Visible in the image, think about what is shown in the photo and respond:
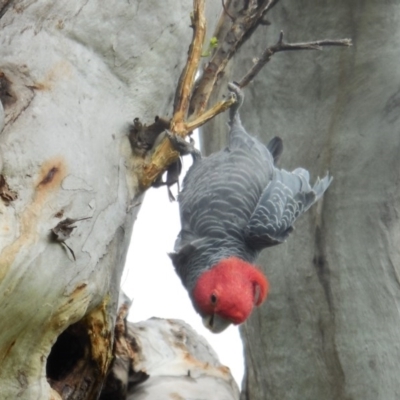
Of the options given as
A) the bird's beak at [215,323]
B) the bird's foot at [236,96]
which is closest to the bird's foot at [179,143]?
the bird's foot at [236,96]

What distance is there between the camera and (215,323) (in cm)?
317

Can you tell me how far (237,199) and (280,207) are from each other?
197mm

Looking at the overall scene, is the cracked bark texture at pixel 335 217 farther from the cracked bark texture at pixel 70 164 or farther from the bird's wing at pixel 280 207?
the cracked bark texture at pixel 70 164

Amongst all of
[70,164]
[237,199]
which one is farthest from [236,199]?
[70,164]

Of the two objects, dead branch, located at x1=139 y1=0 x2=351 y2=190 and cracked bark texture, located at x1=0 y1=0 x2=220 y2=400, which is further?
dead branch, located at x1=139 y1=0 x2=351 y2=190

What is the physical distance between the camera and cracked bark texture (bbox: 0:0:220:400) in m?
2.13

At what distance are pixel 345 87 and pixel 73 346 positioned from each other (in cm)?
171

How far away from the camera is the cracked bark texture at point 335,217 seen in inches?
127

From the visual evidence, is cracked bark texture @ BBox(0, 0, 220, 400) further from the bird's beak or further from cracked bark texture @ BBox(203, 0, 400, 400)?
cracked bark texture @ BBox(203, 0, 400, 400)

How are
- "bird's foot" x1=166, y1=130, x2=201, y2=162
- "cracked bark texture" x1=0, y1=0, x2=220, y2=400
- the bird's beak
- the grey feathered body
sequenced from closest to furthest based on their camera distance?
"cracked bark texture" x1=0, y1=0, x2=220, y2=400 < "bird's foot" x1=166, y1=130, x2=201, y2=162 < the bird's beak < the grey feathered body

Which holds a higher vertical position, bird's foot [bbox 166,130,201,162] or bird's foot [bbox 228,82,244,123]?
bird's foot [bbox 228,82,244,123]

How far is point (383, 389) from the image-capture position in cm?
314

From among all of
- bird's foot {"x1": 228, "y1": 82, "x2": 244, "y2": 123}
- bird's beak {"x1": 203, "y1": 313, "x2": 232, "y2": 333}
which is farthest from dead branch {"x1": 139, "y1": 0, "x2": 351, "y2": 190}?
bird's beak {"x1": 203, "y1": 313, "x2": 232, "y2": 333}

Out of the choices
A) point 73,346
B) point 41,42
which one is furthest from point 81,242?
point 41,42
